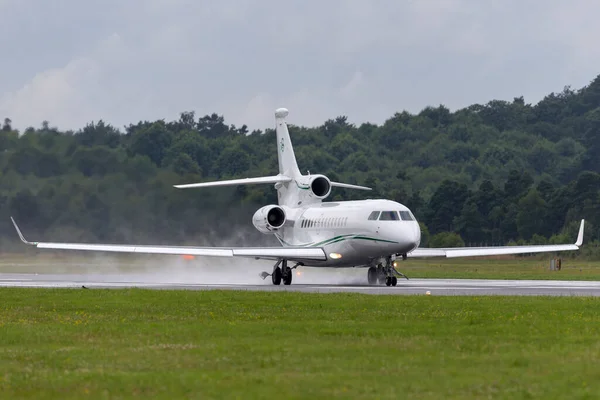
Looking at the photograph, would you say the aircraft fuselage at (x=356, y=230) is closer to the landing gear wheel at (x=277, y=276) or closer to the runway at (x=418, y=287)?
the runway at (x=418, y=287)

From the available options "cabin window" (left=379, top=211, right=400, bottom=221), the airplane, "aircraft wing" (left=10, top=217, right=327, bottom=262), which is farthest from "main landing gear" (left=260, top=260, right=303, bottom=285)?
"cabin window" (left=379, top=211, right=400, bottom=221)

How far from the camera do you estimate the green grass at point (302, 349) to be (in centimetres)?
1422

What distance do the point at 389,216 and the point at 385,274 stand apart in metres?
2.55

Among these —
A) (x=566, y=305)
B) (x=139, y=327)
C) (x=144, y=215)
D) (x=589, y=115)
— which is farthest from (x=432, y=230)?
(x=139, y=327)

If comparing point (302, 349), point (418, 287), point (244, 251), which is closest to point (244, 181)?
point (244, 251)

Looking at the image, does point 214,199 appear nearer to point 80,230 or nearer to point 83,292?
point 80,230

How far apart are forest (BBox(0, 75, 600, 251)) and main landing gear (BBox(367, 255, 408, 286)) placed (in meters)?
12.2

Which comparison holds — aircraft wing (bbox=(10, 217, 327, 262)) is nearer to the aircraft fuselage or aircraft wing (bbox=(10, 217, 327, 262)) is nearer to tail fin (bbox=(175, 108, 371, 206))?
the aircraft fuselage

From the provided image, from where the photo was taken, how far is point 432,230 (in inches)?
3777

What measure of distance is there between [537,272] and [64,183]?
83.0 ft

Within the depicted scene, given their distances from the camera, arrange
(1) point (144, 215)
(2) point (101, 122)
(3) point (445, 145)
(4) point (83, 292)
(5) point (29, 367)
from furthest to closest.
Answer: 1. (3) point (445, 145)
2. (2) point (101, 122)
3. (1) point (144, 215)
4. (4) point (83, 292)
5. (5) point (29, 367)

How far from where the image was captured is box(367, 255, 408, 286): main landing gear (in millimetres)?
43969

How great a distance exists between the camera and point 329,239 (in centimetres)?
4781

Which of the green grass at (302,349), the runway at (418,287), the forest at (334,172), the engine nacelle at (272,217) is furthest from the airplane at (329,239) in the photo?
the green grass at (302,349)
